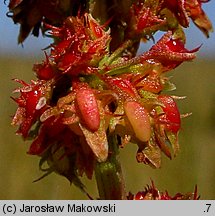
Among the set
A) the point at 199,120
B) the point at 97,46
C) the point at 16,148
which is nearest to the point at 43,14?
the point at 97,46

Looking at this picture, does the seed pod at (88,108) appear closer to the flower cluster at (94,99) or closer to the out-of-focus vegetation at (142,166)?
the flower cluster at (94,99)

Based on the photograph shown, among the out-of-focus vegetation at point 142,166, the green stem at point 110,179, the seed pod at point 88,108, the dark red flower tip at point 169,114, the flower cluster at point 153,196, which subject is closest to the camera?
the seed pod at point 88,108

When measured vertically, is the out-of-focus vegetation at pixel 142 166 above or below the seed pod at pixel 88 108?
Answer: below

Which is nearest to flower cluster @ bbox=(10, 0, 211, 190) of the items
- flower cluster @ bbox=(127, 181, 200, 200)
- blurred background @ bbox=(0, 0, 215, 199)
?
flower cluster @ bbox=(127, 181, 200, 200)

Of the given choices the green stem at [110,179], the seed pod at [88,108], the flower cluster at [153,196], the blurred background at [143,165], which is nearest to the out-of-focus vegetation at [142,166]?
the blurred background at [143,165]

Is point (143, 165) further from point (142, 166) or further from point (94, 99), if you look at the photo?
point (94, 99)

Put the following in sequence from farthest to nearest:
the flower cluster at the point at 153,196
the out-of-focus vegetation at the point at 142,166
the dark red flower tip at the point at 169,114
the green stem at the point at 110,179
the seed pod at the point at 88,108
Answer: the out-of-focus vegetation at the point at 142,166 < the flower cluster at the point at 153,196 < the green stem at the point at 110,179 < the dark red flower tip at the point at 169,114 < the seed pod at the point at 88,108

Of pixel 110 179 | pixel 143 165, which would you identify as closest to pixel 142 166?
pixel 143 165
